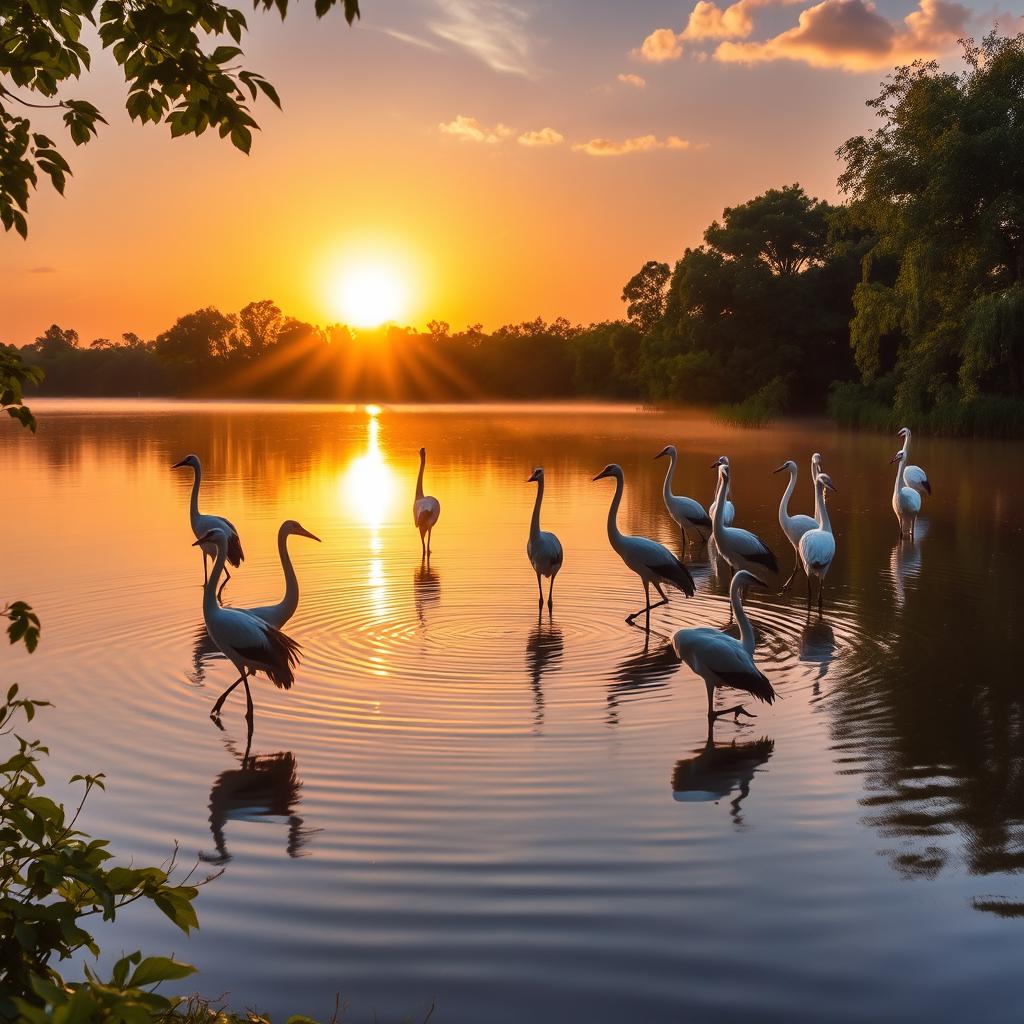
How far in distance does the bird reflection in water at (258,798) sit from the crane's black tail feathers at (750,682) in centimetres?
301

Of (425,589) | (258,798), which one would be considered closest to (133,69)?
(258,798)

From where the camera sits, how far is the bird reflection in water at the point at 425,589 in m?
11.6

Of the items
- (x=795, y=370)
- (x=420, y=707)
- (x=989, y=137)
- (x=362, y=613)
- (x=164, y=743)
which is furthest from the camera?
(x=795, y=370)

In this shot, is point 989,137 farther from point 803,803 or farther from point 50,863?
point 50,863

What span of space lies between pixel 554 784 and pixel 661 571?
4.70m

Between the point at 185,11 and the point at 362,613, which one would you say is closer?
the point at 185,11

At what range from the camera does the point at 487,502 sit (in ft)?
68.9

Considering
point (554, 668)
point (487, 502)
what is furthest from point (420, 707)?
point (487, 502)

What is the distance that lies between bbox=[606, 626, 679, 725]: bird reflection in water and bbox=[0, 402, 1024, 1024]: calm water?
0.04 m

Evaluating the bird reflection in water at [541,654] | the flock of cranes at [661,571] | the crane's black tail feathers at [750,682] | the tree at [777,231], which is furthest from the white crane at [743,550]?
the tree at [777,231]

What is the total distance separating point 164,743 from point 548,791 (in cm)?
271

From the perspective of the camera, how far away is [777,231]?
62938 mm

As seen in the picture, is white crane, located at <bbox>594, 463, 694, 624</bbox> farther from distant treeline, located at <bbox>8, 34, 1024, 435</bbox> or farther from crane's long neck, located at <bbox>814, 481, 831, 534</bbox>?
distant treeline, located at <bbox>8, 34, 1024, 435</bbox>

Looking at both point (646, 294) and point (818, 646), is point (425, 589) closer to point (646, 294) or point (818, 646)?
point (818, 646)
